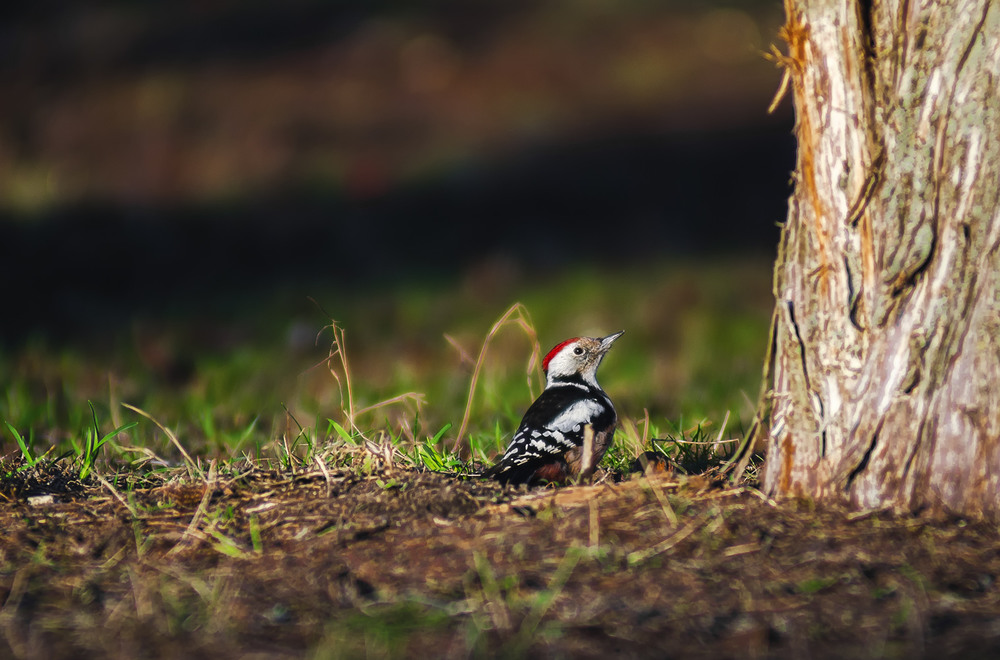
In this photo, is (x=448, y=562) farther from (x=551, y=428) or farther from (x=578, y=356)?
(x=578, y=356)

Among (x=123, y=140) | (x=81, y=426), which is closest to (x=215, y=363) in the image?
(x=81, y=426)

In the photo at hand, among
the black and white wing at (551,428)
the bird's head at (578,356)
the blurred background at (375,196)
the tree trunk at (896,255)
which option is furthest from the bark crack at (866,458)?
the bird's head at (578,356)

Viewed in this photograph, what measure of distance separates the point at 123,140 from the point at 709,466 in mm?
13034

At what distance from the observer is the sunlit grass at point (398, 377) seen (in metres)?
4.28

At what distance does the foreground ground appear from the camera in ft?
8.46

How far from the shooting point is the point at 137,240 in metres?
11.1

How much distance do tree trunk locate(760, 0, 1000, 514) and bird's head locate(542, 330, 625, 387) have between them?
187 centimetres

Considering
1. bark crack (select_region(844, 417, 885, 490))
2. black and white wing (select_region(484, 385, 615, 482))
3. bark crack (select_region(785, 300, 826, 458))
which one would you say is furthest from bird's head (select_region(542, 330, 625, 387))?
bark crack (select_region(844, 417, 885, 490))

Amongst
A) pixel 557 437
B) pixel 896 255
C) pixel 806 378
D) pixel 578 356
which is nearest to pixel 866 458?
pixel 806 378

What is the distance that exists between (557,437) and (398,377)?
265 centimetres

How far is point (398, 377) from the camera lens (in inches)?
262

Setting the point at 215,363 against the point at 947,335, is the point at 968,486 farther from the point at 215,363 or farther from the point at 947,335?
the point at 215,363

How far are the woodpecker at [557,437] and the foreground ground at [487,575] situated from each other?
409 millimetres

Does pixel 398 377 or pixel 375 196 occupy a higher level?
pixel 375 196
